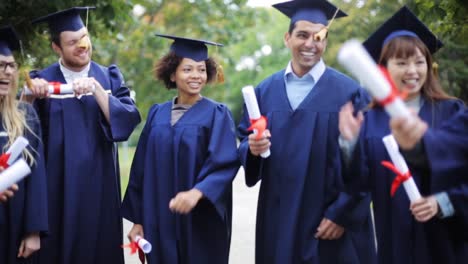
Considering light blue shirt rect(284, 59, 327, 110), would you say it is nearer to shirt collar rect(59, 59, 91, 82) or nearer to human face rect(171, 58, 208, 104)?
human face rect(171, 58, 208, 104)

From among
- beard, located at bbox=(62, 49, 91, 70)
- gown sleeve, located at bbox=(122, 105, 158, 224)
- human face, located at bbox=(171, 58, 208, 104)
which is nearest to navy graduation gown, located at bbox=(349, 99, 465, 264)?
human face, located at bbox=(171, 58, 208, 104)

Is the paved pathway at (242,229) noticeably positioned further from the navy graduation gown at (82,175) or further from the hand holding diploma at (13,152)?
the hand holding diploma at (13,152)

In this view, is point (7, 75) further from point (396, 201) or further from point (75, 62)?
point (396, 201)

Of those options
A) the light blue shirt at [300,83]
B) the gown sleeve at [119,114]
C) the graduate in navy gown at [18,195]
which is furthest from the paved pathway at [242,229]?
the light blue shirt at [300,83]

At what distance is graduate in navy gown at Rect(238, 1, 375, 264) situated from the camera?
15.5ft

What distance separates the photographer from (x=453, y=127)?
148 inches

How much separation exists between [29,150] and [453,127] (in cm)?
278

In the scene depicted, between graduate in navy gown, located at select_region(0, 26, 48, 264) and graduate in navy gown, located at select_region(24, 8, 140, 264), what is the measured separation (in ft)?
1.49

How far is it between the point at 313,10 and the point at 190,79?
41.1 inches

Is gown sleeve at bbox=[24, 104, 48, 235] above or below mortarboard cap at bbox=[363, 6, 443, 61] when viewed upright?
below

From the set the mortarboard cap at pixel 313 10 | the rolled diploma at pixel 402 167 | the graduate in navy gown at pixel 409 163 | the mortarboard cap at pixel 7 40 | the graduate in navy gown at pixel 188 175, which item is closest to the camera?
the rolled diploma at pixel 402 167

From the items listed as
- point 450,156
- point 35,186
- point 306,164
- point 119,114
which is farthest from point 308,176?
point 35,186

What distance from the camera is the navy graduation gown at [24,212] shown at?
4.74 metres

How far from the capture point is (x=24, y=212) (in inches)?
188
